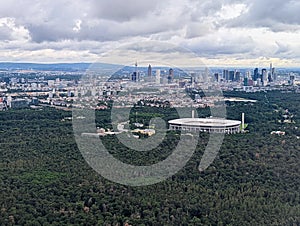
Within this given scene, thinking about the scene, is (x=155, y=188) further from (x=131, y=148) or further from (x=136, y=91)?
(x=136, y=91)

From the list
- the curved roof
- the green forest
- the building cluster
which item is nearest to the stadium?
the curved roof

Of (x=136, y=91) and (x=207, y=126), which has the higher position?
(x=136, y=91)

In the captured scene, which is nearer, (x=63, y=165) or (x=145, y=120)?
(x=63, y=165)

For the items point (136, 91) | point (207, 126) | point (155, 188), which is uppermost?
point (136, 91)

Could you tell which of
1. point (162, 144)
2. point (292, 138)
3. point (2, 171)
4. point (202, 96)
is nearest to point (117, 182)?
point (2, 171)

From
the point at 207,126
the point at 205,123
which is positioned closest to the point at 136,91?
the point at 205,123

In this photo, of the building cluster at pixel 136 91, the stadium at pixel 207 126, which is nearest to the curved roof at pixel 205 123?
the stadium at pixel 207 126

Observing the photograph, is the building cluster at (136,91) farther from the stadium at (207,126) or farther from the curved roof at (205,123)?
the stadium at (207,126)

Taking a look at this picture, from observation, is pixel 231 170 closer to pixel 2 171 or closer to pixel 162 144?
pixel 162 144
